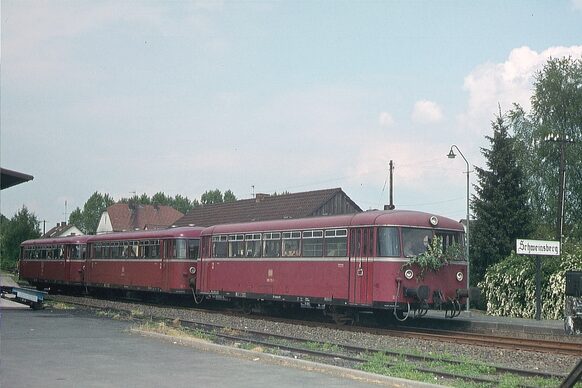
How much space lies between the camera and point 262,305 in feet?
85.5

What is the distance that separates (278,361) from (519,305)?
16381 millimetres

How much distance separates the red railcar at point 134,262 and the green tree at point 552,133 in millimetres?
24746

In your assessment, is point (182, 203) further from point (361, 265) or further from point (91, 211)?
point (361, 265)

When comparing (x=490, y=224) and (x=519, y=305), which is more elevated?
(x=490, y=224)

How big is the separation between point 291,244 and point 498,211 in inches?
694

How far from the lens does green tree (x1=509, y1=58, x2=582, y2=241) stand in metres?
47.3

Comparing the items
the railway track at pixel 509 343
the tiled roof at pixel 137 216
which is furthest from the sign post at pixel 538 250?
the tiled roof at pixel 137 216

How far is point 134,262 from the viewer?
1300 inches

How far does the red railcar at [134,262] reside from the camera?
1171 inches

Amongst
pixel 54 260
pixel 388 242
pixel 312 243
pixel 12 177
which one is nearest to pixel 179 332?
pixel 12 177

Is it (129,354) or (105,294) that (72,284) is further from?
(129,354)

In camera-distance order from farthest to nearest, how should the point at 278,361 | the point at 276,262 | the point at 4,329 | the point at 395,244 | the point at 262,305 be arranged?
the point at 262,305 < the point at 276,262 < the point at 395,244 < the point at 4,329 < the point at 278,361

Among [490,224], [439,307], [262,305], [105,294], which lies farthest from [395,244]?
[105,294]

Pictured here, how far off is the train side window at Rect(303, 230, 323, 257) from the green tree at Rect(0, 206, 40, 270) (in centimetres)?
6099
